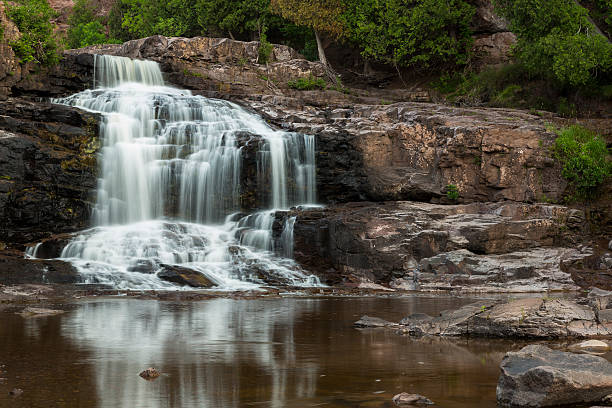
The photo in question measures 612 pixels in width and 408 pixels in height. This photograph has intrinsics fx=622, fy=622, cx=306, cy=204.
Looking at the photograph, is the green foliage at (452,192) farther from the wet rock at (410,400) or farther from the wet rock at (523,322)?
the wet rock at (410,400)

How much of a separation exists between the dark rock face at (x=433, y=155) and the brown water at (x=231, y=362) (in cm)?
1304

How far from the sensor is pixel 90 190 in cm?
2322

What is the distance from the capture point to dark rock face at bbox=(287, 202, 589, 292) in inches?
795

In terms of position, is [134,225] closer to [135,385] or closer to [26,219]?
[26,219]

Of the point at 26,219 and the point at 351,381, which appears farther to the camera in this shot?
the point at 26,219

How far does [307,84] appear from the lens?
116 ft

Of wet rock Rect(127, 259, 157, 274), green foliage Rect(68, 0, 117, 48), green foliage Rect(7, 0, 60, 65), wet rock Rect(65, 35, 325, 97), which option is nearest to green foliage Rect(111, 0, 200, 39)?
green foliage Rect(68, 0, 117, 48)

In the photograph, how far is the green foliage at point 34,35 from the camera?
90.2ft

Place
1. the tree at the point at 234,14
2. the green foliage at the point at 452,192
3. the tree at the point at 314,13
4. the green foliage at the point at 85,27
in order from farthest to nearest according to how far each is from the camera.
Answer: the green foliage at the point at 85,27, the tree at the point at 234,14, the tree at the point at 314,13, the green foliage at the point at 452,192

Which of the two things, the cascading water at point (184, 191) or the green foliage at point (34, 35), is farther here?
the green foliage at point (34, 35)

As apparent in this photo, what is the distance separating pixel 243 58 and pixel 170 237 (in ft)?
56.3

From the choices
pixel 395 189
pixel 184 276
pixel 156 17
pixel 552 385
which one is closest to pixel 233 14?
pixel 156 17

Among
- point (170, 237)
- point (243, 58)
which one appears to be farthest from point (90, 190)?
point (243, 58)

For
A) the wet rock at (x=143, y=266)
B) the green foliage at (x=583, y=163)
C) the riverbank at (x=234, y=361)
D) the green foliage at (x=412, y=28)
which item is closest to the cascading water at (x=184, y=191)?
the wet rock at (x=143, y=266)
